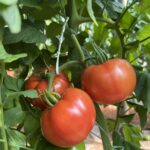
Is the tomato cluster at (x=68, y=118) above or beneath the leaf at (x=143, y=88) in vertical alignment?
above

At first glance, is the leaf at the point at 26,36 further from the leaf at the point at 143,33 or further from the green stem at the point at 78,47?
the leaf at the point at 143,33

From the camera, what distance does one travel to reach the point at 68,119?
46cm

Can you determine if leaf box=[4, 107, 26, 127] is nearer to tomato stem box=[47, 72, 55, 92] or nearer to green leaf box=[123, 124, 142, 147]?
tomato stem box=[47, 72, 55, 92]

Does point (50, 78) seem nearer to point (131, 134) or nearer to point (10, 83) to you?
point (10, 83)

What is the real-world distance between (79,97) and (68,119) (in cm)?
3

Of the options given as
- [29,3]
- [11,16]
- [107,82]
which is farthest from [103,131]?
[11,16]

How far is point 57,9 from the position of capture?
0.58m

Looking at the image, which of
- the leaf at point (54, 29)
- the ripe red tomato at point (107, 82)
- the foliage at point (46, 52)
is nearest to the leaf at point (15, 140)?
the foliage at point (46, 52)

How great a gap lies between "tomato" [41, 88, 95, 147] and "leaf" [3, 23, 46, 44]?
3.5 inches

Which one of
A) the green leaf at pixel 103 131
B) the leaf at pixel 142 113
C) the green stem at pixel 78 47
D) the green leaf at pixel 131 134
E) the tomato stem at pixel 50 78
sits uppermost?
the green stem at pixel 78 47

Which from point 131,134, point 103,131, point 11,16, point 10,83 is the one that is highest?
point 11,16

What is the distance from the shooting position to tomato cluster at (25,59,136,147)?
0.46 meters

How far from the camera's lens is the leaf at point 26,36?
492mm

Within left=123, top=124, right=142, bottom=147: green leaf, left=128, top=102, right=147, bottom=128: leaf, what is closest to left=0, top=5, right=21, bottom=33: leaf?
left=128, top=102, right=147, bottom=128: leaf
